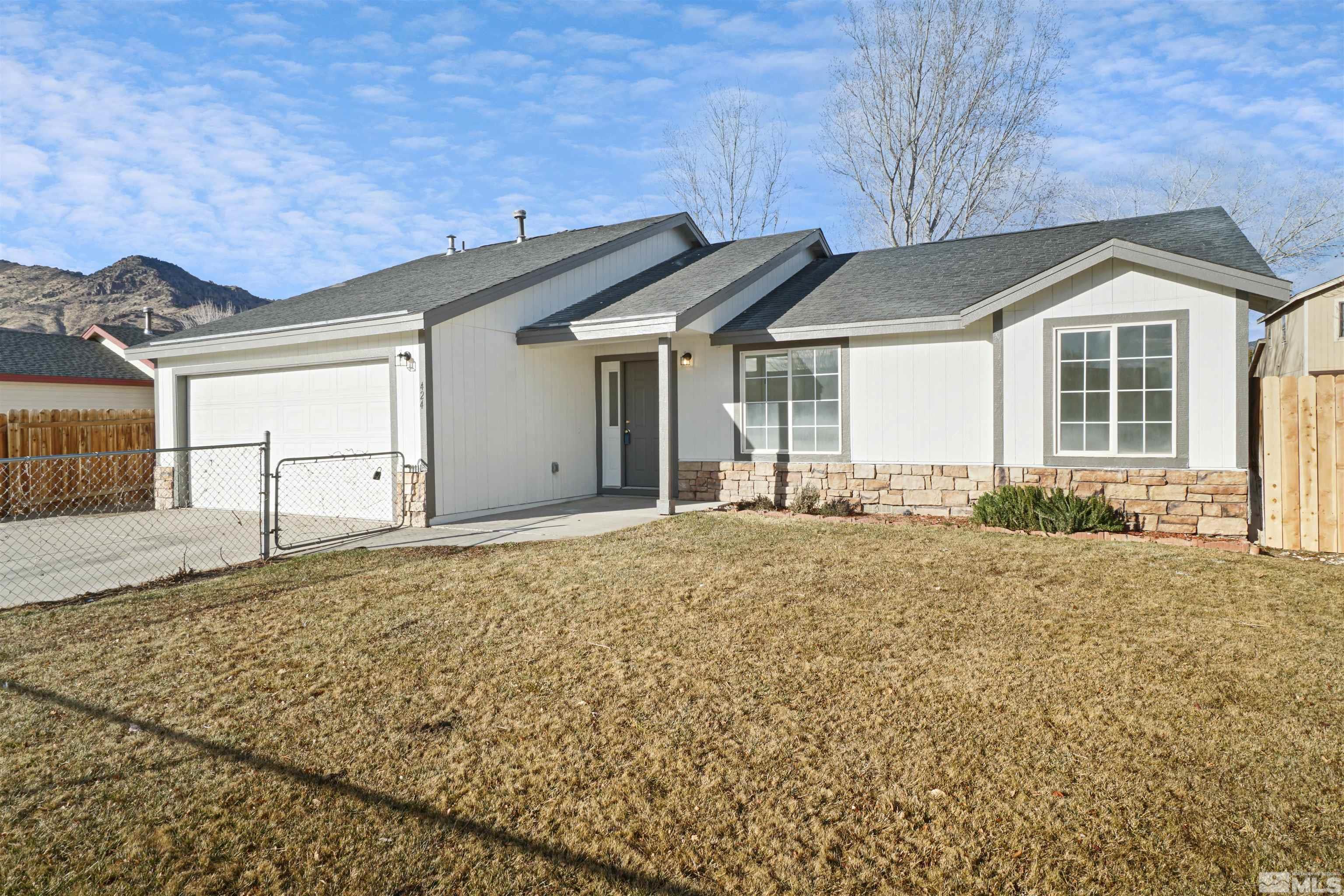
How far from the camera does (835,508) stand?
9898 mm

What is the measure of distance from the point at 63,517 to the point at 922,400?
500 inches

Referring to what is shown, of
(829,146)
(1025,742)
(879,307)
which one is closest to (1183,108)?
(829,146)

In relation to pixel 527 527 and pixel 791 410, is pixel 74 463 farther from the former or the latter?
pixel 791 410

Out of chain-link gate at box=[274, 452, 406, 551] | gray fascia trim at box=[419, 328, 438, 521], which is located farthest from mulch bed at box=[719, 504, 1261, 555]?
chain-link gate at box=[274, 452, 406, 551]

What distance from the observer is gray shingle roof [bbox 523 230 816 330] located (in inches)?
413

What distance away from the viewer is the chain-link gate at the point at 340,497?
362 inches

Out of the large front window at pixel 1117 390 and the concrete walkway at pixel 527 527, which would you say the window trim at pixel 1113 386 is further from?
the concrete walkway at pixel 527 527

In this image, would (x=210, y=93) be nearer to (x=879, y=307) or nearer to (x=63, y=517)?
(x=63, y=517)

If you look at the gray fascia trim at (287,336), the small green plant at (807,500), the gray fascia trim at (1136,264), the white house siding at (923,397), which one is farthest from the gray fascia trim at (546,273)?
the gray fascia trim at (1136,264)

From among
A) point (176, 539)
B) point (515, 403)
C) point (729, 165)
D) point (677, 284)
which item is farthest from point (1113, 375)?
point (729, 165)

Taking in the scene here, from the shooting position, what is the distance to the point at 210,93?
12.3 metres

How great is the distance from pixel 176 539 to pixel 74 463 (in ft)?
20.5

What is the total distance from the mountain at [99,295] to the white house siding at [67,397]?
40526mm

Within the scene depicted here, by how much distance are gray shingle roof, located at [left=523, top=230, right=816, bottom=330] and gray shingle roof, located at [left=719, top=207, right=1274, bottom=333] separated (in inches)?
27.0
